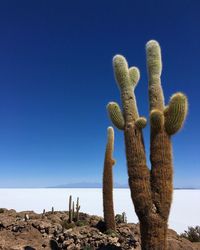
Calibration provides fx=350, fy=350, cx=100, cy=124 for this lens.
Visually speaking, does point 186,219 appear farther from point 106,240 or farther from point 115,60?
point 115,60

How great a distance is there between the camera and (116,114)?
10.1 metres

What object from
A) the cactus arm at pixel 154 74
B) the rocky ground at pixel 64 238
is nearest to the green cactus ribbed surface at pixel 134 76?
the cactus arm at pixel 154 74

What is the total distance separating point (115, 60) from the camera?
10.7 meters

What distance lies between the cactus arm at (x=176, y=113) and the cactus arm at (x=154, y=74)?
0.48 metres

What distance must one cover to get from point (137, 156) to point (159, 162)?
0.62 metres

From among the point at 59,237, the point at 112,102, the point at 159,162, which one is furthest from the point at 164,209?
the point at 59,237

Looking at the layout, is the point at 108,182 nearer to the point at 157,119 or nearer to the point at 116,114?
the point at 116,114

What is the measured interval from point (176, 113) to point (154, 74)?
1563 mm

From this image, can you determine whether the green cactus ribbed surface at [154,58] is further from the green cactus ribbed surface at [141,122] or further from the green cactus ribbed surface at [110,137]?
the green cactus ribbed surface at [110,137]

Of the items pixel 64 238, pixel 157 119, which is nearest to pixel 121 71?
pixel 157 119

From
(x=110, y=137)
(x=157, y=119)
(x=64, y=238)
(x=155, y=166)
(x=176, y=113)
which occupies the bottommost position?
(x=64, y=238)

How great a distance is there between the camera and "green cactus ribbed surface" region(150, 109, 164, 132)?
9164mm

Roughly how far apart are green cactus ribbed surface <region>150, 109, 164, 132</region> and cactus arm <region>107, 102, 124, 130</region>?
3.46 ft

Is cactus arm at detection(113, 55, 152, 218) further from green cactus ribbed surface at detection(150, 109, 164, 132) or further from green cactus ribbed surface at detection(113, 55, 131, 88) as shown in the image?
green cactus ribbed surface at detection(150, 109, 164, 132)
